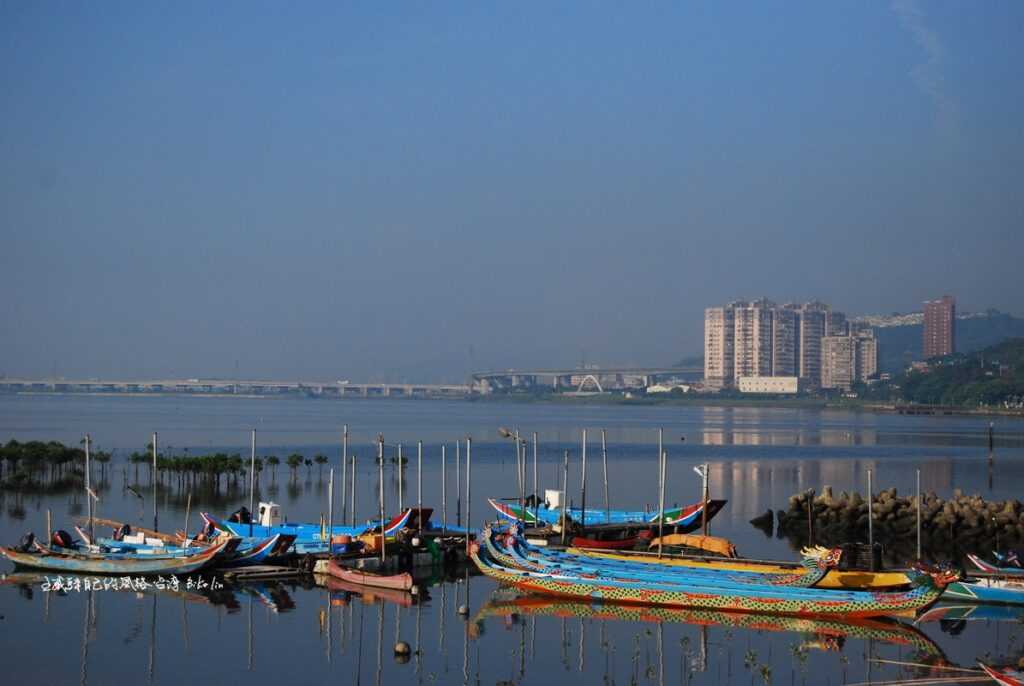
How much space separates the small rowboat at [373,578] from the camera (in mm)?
18703

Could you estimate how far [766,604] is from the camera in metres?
16.9

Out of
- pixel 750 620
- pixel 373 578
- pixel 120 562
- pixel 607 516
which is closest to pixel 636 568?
pixel 750 620

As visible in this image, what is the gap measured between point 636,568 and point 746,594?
200 cm

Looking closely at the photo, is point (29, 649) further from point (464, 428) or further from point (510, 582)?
point (464, 428)

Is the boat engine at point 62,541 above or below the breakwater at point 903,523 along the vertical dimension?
above

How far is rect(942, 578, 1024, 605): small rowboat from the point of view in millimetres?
17547

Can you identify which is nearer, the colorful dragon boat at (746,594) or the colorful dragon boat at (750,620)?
the colorful dragon boat at (750,620)

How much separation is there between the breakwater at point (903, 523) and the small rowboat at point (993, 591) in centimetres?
565

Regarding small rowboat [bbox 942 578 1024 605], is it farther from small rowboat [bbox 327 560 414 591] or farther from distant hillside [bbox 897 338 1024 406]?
distant hillside [bbox 897 338 1024 406]

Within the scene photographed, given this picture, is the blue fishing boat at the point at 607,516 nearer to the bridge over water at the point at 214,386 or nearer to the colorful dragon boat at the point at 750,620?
the colorful dragon boat at the point at 750,620

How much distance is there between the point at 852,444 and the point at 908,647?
50816 mm

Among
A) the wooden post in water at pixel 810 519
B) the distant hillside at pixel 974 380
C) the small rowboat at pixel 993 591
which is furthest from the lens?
the distant hillside at pixel 974 380

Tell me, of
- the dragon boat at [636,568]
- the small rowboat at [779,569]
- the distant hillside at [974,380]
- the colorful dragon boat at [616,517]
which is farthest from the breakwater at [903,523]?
the distant hillside at [974,380]

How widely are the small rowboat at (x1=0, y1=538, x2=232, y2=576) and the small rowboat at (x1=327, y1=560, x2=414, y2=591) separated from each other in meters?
1.63
